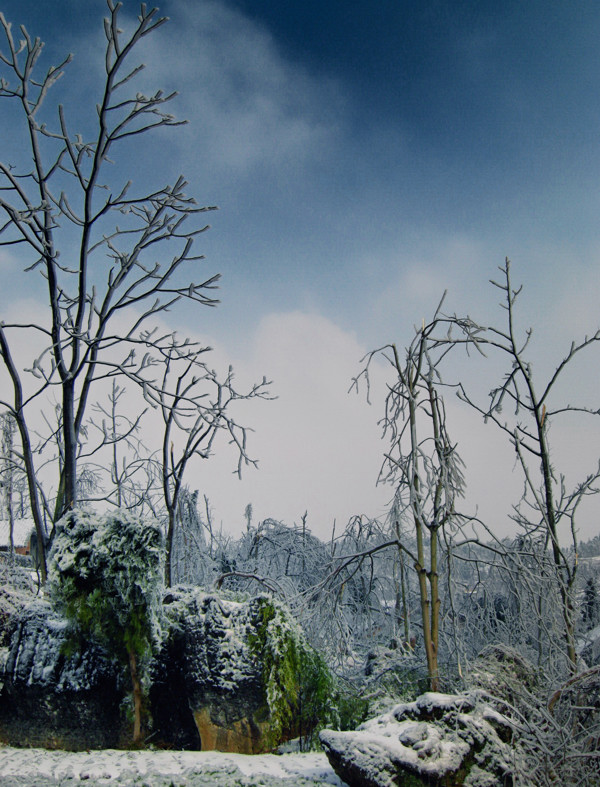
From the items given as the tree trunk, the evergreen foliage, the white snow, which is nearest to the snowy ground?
the tree trunk

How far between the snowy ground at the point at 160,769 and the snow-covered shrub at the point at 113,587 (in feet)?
1.52

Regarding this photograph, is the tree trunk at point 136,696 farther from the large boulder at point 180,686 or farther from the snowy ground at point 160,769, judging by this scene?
the snowy ground at point 160,769

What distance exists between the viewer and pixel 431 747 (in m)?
3.11

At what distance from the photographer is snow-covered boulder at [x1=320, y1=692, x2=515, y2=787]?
304cm

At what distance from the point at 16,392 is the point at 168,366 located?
4386 mm

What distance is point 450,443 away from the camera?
4.48 m

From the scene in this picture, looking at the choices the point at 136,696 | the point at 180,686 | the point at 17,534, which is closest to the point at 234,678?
the point at 180,686

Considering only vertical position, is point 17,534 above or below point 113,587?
above

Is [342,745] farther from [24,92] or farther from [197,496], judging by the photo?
[197,496]

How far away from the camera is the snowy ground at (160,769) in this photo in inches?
126

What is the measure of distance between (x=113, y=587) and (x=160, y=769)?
3.75ft

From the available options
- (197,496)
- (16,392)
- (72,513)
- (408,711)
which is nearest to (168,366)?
(197,496)

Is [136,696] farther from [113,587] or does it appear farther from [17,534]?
[17,534]

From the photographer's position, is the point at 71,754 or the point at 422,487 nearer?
the point at 71,754
